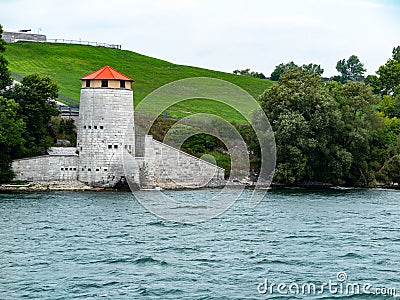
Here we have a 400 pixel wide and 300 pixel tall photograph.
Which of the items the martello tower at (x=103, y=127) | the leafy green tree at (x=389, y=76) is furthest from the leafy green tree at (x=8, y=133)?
the leafy green tree at (x=389, y=76)

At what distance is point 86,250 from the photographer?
35.8m

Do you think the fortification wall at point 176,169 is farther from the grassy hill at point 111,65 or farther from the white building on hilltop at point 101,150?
the grassy hill at point 111,65

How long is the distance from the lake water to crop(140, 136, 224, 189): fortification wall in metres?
13.3

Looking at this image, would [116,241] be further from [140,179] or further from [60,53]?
[60,53]

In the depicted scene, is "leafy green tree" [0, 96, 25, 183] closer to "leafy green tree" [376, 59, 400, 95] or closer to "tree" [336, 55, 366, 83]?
"leafy green tree" [376, 59, 400, 95]

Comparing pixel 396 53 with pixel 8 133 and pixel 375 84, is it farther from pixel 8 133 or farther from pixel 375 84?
pixel 8 133

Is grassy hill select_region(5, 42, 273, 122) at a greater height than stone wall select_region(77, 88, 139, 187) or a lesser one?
greater

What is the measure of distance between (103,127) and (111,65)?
2192 inches

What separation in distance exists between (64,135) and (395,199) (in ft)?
96.5

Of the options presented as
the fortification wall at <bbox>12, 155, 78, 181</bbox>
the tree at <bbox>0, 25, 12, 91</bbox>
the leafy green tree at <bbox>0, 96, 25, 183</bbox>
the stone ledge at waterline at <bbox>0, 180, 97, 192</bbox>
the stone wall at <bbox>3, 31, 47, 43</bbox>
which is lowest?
the stone ledge at waterline at <bbox>0, 180, 97, 192</bbox>

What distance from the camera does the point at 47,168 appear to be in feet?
207

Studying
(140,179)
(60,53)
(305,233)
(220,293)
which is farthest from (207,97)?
(220,293)

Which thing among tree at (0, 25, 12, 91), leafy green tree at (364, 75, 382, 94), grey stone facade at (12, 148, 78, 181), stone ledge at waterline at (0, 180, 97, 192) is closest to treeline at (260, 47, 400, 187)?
stone ledge at waterline at (0, 180, 97, 192)

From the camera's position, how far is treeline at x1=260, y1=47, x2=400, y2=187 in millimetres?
68375
